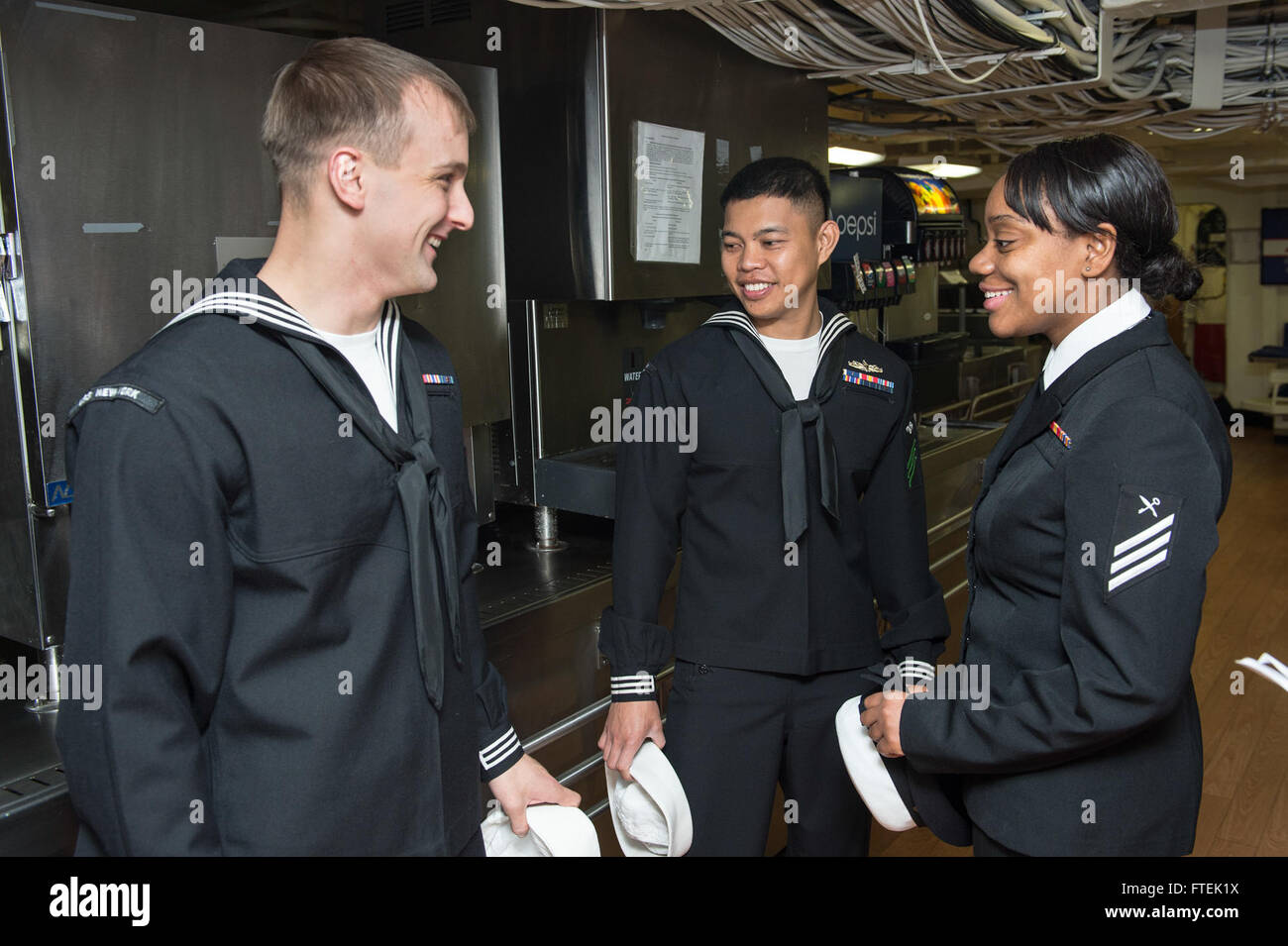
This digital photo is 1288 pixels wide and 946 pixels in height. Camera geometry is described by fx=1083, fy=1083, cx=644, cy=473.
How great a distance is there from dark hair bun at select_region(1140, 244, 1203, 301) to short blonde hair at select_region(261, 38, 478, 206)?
976 millimetres

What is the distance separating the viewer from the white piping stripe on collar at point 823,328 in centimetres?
207

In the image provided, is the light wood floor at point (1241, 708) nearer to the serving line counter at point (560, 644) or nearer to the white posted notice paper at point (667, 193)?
the serving line counter at point (560, 644)

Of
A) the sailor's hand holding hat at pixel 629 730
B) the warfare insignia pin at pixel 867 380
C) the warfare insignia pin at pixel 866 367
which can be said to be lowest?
the sailor's hand holding hat at pixel 629 730

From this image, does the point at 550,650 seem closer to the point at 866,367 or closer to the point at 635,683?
the point at 635,683

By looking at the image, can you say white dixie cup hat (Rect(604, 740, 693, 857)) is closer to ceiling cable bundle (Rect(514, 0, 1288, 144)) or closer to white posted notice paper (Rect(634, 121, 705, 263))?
white posted notice paper (Rect(634, 121, 705, 263))

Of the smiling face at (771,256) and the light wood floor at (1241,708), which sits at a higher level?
the smiling face at (771,256)

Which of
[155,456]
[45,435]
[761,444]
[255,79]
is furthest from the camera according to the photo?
→ [761,444]

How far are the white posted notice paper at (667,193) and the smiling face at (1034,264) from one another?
115 centimetres

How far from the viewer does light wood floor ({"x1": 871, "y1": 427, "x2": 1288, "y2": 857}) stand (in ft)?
10.2

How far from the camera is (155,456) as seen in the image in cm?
110

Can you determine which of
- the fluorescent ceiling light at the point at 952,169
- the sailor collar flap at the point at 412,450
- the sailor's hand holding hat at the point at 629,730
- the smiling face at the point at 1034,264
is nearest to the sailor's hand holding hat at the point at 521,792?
the sailor collar flap at the point at 412,450
